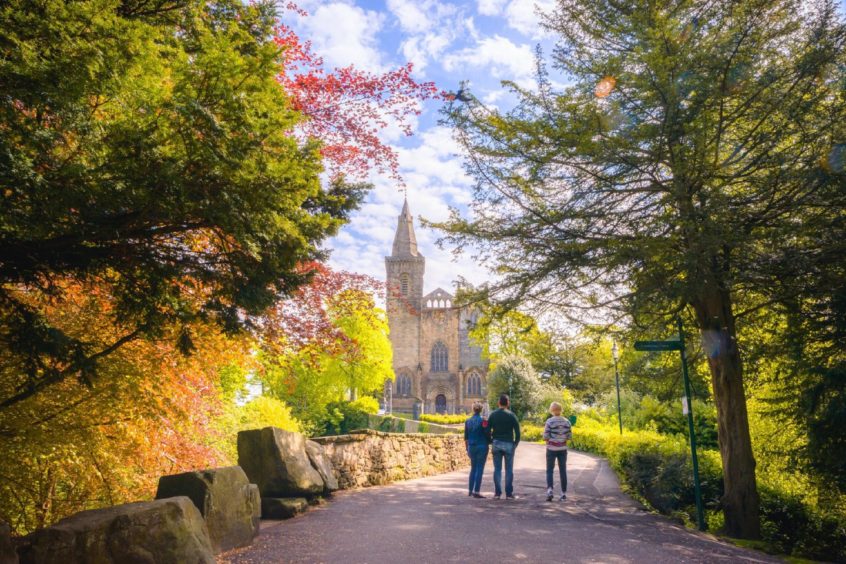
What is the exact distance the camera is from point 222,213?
11.0ft

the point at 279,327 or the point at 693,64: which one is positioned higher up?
the point at 693,64

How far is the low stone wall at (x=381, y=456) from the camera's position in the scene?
8984mm

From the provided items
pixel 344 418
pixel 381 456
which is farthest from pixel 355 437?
pixel 344 418

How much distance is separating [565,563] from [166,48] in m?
5.21

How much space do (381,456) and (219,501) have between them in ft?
17.7

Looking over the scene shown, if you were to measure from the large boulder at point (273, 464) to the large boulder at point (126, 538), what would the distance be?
110 inches

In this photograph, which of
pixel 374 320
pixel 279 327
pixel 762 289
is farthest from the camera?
pixel 374 320

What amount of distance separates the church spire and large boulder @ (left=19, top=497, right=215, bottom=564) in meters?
58.1

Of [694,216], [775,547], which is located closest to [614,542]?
[775,547]

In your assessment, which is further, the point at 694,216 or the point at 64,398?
the point at 694,216

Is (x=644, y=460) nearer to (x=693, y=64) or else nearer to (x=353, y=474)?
(x=353, y=474)

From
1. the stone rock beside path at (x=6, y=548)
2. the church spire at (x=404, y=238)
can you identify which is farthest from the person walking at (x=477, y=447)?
the church spire at (x=404, y=238)

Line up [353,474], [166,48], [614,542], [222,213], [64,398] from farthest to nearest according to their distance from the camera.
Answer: [353,474] → [614,542] → [64,398] → [166,48] → [222,213]

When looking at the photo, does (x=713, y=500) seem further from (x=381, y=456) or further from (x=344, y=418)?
(x=344, y=418)
